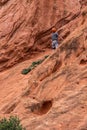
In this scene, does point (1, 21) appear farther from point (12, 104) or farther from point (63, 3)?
point (12, 104)

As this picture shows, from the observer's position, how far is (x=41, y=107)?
38.5 ft

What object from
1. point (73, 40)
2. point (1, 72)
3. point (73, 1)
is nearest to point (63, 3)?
point (73, 1)

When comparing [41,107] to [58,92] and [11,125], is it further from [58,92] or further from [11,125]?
[11,125]

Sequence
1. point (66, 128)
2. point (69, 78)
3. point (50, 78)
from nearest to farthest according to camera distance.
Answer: point (66, 128) → point (69, 78) → point (50, 78)

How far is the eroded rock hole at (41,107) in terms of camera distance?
38.1ft

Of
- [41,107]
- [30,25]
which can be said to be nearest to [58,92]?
[41,107]

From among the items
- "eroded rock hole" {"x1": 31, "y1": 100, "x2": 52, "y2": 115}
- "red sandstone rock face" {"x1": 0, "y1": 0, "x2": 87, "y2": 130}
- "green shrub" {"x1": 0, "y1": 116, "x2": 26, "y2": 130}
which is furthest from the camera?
"eroded rock hole" {"x1": 31, "y1": 100, "x2": 52, "y2": 115}

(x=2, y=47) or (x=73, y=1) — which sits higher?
(x=73, y=1)

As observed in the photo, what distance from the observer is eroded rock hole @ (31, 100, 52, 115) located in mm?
11617

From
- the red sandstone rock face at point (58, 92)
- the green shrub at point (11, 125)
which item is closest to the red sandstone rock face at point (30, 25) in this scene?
the red sandstone rock face at point (58, 92)

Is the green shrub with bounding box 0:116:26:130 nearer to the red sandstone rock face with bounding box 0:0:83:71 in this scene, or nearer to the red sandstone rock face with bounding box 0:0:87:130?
the red sandstone rock face with bounding box 0:0:87:130

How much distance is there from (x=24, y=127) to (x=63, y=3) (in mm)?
15700

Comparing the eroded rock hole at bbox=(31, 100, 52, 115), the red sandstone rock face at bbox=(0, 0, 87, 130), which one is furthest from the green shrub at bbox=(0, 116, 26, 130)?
the eroded rock hole at bbox=(31, 100, 52, 115)

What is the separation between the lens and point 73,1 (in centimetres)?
2520
